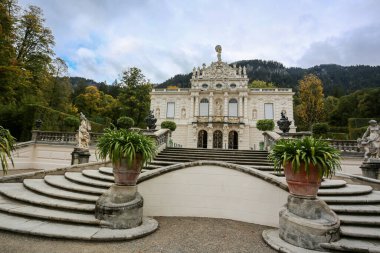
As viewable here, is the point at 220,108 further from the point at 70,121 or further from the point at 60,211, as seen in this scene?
the point at 60,211

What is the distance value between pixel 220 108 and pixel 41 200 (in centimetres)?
2617

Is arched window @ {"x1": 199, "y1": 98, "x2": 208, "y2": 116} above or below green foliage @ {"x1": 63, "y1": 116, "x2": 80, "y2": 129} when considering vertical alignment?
above

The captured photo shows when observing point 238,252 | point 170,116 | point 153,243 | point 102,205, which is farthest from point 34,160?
point 170,116

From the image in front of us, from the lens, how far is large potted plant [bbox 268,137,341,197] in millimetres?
3605

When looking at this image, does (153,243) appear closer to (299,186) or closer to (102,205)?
(102,205)

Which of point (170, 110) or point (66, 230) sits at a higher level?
point (170, 110)

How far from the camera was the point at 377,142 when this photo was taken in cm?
850

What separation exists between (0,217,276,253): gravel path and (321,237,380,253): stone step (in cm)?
93

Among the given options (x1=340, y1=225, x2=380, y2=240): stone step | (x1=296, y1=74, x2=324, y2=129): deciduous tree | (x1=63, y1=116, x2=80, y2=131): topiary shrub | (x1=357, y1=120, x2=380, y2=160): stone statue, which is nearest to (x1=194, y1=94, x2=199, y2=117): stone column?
→ (x1=296, y1=74, x2=324, y2=129): deciduous tree

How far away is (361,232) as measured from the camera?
354 cm

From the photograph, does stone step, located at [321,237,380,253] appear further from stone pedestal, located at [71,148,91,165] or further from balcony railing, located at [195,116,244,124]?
balcony railing, located at [195,116,244,124]

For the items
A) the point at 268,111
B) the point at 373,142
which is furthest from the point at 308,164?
the point at 268,111

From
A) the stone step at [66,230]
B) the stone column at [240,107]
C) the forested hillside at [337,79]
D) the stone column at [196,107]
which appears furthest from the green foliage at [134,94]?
the forested hillside at [337,79]

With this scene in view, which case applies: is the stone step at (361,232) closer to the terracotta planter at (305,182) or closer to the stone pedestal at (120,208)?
the terracotta planter at (305,182)
